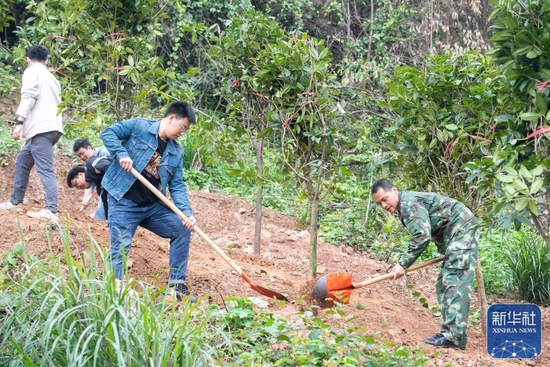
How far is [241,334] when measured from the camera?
15.7ft

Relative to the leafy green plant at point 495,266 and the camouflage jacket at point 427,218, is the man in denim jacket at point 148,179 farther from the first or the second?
the leafy green plant at point 495,266

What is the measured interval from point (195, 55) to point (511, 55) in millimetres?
12289

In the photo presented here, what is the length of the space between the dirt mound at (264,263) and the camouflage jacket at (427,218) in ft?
2.10

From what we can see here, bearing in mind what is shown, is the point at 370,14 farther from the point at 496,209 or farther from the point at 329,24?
the point at 496,209

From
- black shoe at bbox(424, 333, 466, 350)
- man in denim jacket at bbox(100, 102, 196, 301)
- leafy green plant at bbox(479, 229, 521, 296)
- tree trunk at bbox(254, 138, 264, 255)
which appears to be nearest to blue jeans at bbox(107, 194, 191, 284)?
man in denim jacket at bbox(100, 102, 196, 301)

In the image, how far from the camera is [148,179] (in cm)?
634

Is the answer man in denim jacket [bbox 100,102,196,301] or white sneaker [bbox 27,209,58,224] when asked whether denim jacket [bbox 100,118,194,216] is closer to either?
man in denim jacket [bbox 100,102,196,301]

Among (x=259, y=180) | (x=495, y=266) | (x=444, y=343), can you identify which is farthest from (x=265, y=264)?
(x=495, y=266)

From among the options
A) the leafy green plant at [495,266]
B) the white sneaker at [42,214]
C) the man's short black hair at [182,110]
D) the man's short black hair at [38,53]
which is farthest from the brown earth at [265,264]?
the man's short black hair at [38,53]

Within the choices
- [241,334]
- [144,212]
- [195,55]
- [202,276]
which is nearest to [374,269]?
[202,276]

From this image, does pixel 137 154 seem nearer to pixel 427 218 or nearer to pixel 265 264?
pixel 427 218

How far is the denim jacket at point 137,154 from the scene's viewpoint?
614cm

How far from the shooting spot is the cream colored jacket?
8023mm

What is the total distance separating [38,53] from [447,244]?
4.69m
